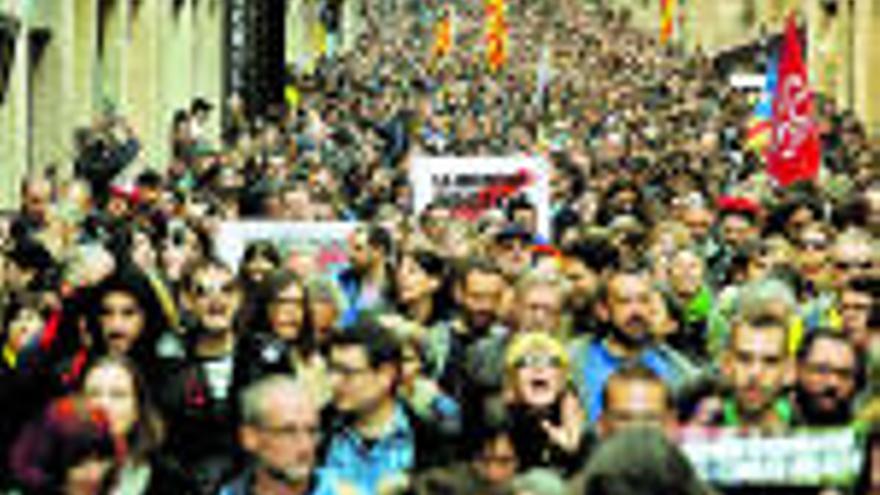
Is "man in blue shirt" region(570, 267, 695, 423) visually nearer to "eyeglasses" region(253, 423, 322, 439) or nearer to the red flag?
"eyeglasses" region(253, 423, 322, 439)

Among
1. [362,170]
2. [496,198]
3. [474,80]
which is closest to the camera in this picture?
[496,198]

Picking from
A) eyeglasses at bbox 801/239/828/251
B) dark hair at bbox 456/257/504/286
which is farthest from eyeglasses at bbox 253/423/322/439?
eyeglasses at bbox 801/239/828/251

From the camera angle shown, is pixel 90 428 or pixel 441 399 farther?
pixel 441 399

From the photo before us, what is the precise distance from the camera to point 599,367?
9.35 metres

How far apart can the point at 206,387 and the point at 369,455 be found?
1081 mm

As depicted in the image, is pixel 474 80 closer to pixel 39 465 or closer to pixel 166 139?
pixel 166 139

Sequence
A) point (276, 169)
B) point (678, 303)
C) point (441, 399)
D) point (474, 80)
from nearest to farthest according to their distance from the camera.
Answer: point (441, 399), point (678, 303), point (276, 169), point (474, 80)

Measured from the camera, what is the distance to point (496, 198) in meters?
19.6

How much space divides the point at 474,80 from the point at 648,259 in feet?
103

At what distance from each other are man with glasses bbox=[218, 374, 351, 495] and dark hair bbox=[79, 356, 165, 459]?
0.49 m

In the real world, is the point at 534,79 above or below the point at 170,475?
above

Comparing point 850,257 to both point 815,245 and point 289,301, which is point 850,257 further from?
point 289,301

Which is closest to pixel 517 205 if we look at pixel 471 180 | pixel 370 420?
pixel 471 180

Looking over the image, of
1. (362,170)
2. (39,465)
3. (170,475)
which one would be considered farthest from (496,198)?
(39,465)
